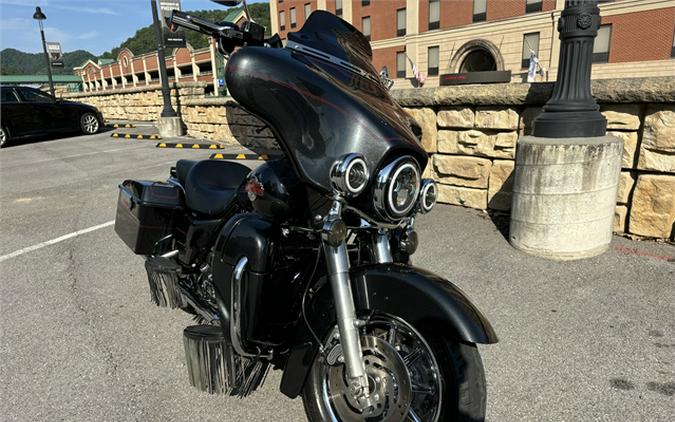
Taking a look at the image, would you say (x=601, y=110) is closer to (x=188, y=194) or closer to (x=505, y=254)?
(x=505, y=254)

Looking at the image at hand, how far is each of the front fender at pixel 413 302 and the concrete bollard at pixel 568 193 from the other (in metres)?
2.78

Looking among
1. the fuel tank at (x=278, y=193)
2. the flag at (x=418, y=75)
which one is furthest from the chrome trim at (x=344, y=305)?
the flag at (x=418, y=75)

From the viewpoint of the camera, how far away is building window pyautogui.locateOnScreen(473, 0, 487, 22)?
32625 millimetres

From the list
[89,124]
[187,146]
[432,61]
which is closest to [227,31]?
[187,146]

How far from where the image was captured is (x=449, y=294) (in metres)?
1.74

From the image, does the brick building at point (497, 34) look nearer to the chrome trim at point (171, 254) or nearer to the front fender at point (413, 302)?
the chrome trim at point (171, 254)

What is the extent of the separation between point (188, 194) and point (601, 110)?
4.07 m

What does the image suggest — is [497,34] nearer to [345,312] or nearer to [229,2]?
[229,2]

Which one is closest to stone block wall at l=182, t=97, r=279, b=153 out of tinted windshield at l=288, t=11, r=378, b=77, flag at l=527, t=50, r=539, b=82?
tinted windshield at l=288, t=11, r=378, b=77

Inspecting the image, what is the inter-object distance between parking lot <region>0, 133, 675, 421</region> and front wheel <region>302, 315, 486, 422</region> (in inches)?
16.1

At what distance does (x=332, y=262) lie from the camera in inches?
71.2

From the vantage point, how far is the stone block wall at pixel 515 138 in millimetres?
4289

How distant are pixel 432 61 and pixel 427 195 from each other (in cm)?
3743

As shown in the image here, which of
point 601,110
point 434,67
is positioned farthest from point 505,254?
point 434,67
